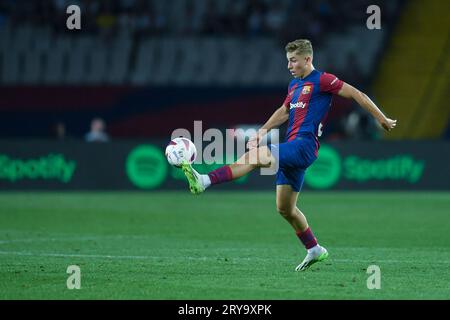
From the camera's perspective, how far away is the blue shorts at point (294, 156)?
10562 mm

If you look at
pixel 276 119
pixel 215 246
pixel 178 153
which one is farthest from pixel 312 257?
pixel 215 246

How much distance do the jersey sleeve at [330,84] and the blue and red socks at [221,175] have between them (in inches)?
53.0

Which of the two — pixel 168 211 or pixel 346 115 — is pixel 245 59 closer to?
pixel 346 115

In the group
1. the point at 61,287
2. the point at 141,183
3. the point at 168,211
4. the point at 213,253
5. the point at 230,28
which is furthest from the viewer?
the point at 230,28

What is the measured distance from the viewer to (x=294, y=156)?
10586 millimetres

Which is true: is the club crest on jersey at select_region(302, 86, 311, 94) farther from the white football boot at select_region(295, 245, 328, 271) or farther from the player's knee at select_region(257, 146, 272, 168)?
the white football boot at select_region(295, 245, 328, 271)

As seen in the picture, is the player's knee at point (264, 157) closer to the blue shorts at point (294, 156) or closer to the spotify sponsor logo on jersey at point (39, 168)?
the blue shorts at point (294, 156)

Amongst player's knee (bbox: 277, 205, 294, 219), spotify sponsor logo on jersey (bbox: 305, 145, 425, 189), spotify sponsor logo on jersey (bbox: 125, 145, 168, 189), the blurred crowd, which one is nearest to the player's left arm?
player's knee (bbox: 277, 205, 294, 219)

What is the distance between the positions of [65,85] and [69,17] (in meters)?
2.00

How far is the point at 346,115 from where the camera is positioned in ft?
92.9

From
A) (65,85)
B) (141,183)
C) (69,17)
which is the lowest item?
(141,183)

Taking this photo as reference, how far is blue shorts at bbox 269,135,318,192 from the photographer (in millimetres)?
10562

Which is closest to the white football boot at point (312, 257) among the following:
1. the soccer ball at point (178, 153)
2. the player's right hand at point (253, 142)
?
the player's right hand at point (253, 142)
